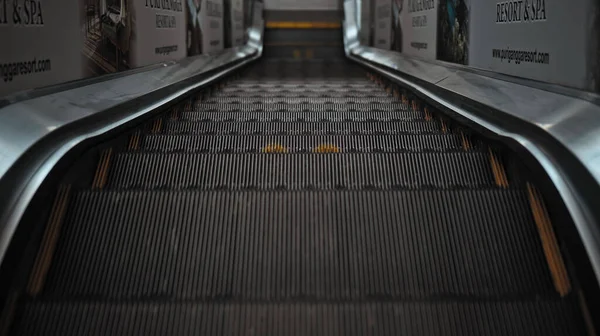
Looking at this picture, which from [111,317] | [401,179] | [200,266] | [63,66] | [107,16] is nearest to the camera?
[111,317]

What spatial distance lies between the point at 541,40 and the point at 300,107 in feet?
8.54

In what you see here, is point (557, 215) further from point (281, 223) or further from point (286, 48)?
point (286, 48)

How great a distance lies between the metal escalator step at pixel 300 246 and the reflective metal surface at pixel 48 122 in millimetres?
218

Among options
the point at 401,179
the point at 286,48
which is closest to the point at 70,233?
the point at 401,179

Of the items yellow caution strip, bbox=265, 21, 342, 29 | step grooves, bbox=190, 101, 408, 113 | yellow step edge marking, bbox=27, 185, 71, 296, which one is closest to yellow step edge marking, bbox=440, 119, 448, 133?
step grooves, bbox=190, 101, 408, 113

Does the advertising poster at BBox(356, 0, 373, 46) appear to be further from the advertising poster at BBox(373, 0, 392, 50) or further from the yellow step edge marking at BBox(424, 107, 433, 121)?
the yellow step edge marking at BBox(424, 107, 433, 121)

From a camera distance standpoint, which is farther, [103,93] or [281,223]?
[103,93]

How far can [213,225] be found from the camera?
2445mm

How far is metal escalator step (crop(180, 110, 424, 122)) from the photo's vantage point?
17.8ft

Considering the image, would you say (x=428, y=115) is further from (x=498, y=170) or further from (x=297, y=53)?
(x=297, y=53)

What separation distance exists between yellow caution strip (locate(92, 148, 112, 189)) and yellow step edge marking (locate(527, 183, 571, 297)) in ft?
5.96

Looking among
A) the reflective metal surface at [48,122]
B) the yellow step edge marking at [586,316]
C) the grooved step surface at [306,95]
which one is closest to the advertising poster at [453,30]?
the grooved step surface at [306,95]

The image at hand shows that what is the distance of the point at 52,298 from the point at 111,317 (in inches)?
8.7

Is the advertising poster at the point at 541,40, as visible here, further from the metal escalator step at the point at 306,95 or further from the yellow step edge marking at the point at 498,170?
the metal escalator step at the point at 306,95
